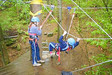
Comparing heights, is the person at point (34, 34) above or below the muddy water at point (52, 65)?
above

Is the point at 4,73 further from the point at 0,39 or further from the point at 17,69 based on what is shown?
the point at 0,39

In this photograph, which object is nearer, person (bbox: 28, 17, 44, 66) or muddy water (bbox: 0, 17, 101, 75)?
person (bbox: 28, 17, 44, 66)

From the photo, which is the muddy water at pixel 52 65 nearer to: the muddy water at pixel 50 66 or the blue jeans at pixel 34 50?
the muddy water at pixel 50 66

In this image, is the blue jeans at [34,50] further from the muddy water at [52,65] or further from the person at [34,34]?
the muddy water at [52,65]

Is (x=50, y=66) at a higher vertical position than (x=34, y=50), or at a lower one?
lower

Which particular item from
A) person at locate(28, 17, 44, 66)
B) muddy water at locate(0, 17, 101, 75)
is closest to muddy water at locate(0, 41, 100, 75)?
muddy water at locate(0, 17, 101, 75)

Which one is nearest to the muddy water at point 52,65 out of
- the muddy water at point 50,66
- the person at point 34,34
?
the muddy water at point 50,66

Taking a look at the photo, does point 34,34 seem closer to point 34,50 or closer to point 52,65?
point 34,50

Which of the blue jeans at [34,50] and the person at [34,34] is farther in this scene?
the blue jeans at [34,50]

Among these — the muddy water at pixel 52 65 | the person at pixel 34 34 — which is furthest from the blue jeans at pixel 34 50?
the muddy water at pixel 52 65

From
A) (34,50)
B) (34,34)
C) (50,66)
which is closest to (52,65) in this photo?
(50,66)

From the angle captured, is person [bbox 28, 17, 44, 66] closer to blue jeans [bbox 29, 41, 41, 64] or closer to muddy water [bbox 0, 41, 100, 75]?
blue jeans [bbox 29, 41, 41, 64]

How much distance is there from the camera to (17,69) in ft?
14.9

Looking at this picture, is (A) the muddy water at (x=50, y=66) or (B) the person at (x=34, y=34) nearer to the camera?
(B) the person at (x=34, y=34)
